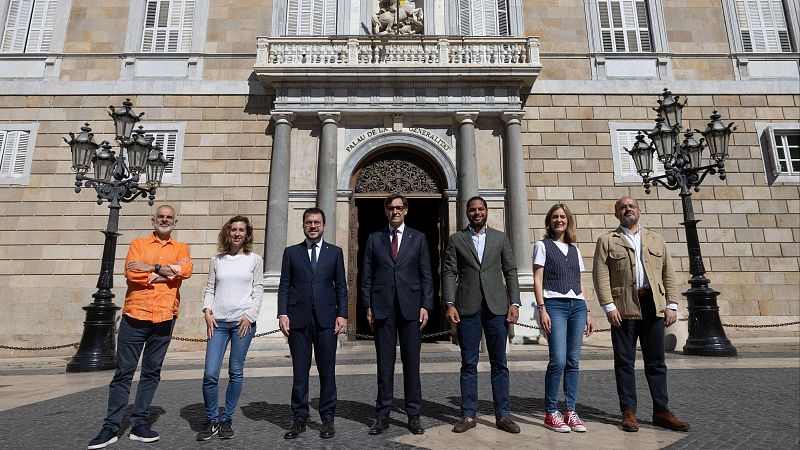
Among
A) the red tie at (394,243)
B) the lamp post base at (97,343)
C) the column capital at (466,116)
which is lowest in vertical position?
the lamp post base at (97,343)

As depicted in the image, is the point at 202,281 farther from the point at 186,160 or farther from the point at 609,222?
the point at 609,222

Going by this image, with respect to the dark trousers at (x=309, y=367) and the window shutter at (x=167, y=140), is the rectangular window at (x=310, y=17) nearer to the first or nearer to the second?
the window shutter at (x=167, y=140)

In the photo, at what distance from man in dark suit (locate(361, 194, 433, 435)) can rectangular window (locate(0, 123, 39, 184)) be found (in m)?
12.9

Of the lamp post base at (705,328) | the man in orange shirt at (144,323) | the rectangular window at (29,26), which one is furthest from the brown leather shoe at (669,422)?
the rectangular window at (29,26)

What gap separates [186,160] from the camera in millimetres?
12562

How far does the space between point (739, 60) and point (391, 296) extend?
14764mm

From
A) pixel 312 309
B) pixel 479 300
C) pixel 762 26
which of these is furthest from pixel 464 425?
pixel 762 26

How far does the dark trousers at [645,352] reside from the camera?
3922 mm

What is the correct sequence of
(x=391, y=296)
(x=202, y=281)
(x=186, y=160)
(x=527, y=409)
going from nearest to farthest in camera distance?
(x=391, y=296) → (x=527, y=409) → (x=202, y=281) → (x=186, y=160)

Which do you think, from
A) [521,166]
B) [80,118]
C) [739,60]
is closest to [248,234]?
[521,166]

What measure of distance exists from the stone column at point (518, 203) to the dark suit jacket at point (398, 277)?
25.0ft

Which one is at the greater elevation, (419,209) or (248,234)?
(419,209)

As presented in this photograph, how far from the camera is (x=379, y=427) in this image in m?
3.73

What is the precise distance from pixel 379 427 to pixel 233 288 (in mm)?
1701
